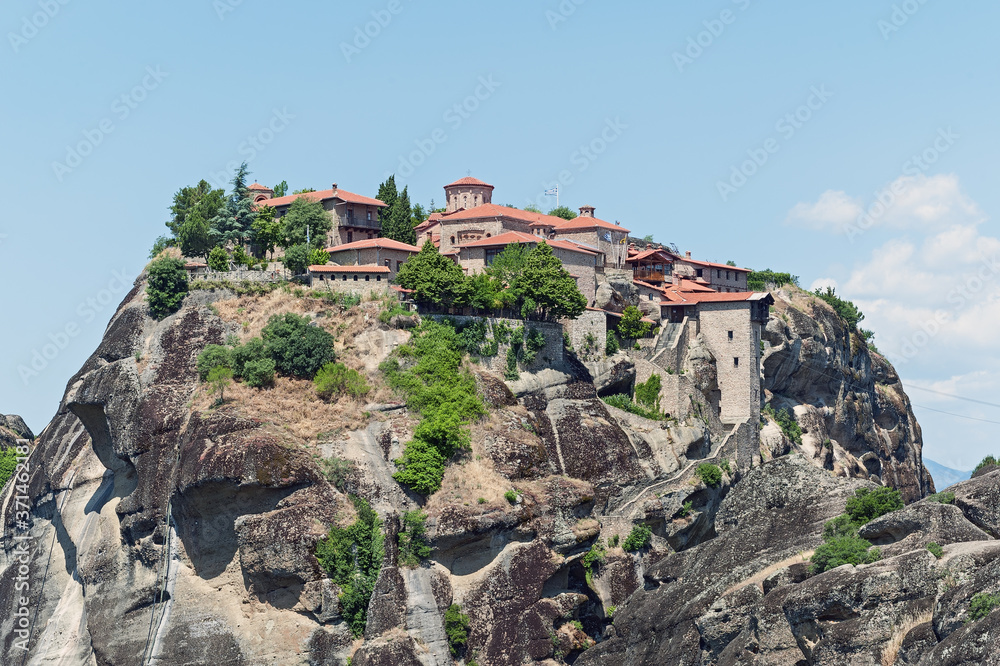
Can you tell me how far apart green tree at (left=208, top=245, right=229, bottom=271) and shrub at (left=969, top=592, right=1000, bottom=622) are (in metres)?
54.2

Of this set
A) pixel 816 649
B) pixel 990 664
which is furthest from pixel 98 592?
pixel 990 664

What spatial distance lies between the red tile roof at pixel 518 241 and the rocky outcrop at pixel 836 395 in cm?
1801

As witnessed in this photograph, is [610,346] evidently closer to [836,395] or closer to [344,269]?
[344,269]

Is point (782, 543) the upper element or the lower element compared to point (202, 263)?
lower

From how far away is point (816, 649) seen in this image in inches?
2453

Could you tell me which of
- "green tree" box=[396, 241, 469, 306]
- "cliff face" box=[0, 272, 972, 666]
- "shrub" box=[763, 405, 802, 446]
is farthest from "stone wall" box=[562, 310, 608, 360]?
"shrub" box=[763, 405, 802, 446]

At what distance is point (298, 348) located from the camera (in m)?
84.5

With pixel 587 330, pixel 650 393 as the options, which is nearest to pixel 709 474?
pixel 650 393

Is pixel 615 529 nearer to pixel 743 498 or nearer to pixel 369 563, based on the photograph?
pixel 743 498

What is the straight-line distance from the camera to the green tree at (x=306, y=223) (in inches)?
3927

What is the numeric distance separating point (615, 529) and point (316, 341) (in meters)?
20.8

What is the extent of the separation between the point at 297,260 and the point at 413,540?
23784 millimetres

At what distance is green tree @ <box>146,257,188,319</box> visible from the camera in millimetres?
90000

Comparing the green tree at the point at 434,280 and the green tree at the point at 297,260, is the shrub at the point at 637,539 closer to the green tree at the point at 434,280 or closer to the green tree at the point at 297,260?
the green tree at the point at 434,280
